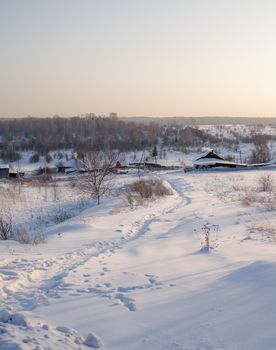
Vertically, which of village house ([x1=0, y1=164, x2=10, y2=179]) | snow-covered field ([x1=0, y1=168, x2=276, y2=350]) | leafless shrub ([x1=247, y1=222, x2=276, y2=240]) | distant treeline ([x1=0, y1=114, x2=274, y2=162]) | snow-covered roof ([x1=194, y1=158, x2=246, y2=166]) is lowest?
village house ([x1=0, y1=164, x2=10, y2=179])

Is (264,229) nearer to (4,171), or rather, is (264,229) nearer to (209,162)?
(209,162)

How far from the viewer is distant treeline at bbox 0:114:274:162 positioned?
9531 centimetres

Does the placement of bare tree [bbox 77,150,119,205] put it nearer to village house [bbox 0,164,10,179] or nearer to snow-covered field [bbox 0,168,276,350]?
snow-covered field [bbox 0,168,276,350]

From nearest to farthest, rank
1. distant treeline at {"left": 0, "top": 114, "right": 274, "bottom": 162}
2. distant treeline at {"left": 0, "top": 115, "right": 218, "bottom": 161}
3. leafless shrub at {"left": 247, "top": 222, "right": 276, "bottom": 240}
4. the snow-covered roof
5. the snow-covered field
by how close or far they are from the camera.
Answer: the snow-covered field, leafless shrub at {"left": 247, "top": 222, "right": 276, "bottom": 240}, the snow-covered roof, distant treeline at {"left": 0, "top": 114, "right": 274, "bottom": 162}, distant treeline at {"left": 0, "top": 115, "right": 218, "bottom": 161}

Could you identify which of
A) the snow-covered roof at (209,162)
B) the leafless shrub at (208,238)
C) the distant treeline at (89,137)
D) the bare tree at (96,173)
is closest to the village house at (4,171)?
the snow-covered roof at (209,162)

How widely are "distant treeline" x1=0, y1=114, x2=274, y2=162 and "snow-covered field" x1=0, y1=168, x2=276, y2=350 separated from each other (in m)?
79.3

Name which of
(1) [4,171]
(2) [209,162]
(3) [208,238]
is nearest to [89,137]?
(1) [4,171]

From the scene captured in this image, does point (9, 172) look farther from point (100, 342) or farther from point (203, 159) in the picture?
point (100, 342)

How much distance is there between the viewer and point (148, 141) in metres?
103

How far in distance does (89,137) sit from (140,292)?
105953mm

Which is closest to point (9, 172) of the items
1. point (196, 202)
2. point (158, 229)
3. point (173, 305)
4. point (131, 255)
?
point (196, 202)

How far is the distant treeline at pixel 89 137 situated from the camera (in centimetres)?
9531

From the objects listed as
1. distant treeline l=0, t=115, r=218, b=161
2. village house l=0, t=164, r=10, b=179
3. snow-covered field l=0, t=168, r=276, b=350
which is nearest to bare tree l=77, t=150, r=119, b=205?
snow-covered field l=0, t=168, r=276, b=350

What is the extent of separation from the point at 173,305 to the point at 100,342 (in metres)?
1.43
